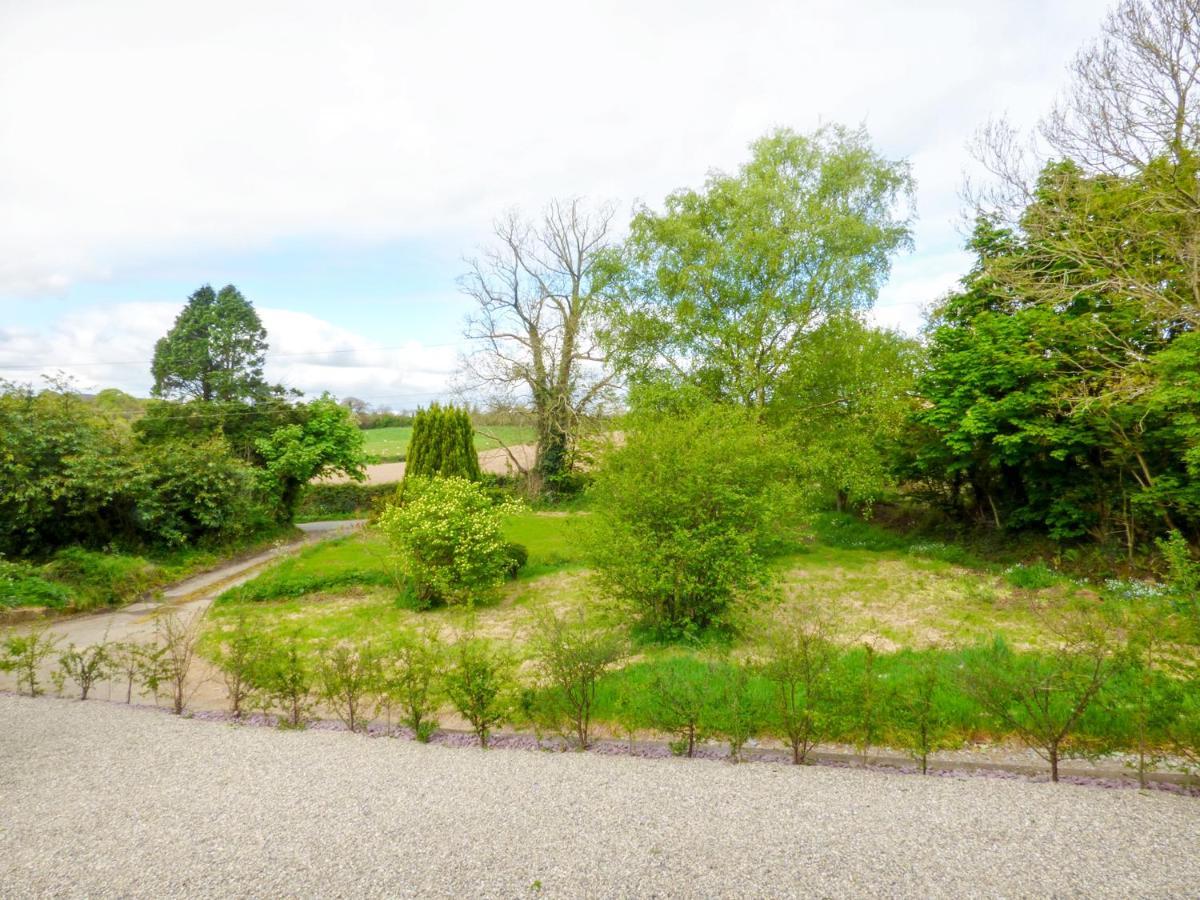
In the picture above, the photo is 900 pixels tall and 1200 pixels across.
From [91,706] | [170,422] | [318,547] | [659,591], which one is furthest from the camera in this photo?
[170,422]

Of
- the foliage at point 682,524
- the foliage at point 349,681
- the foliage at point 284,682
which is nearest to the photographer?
the foliage at point 349,681

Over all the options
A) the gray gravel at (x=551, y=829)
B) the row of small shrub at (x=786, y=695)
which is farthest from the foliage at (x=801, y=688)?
the gray gravel at (x=551, y=829)

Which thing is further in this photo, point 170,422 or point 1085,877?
point 170,422

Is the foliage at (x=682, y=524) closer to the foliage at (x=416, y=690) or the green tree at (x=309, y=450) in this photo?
the foliage at (x=416, y=690)

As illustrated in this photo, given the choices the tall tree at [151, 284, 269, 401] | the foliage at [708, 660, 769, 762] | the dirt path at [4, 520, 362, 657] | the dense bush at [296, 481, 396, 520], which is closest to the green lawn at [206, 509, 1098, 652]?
the dirt path at [4, 520, 362, 657]

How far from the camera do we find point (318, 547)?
1730 centimetres

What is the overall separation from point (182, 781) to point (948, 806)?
5465 mm

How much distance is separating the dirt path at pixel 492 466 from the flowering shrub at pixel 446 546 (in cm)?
1749

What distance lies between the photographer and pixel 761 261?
17266mm

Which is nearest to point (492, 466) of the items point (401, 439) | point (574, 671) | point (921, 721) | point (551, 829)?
point (401, 439)

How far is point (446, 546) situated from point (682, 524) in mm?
4604

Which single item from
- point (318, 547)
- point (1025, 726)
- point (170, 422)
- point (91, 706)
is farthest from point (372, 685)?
point (170, 422)

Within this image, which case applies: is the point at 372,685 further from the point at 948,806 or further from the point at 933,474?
the point at 933,474

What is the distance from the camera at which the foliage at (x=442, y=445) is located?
→ 60.1ft
